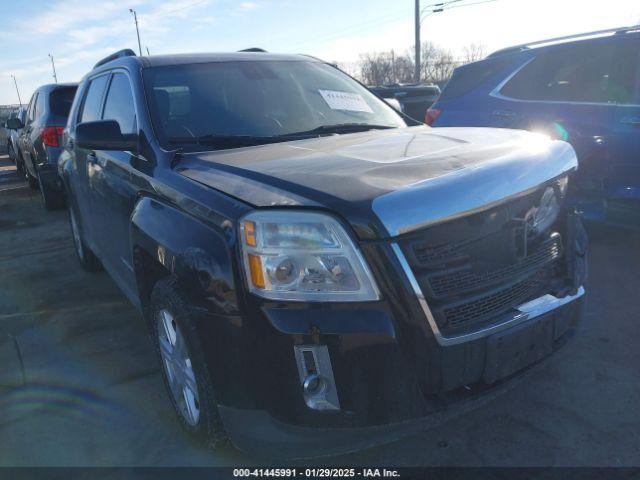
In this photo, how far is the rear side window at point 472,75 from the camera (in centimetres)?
557

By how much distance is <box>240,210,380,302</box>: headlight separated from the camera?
1.77 m

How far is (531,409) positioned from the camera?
8.38ft

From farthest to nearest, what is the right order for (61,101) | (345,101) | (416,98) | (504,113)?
(416,98) < (61,101) < (504,113) < (345,101)

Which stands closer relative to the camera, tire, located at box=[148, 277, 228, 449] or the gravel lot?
tire, located at box=[148, 277, 228, 449]

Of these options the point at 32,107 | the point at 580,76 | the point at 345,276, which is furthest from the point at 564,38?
the point at 32,107

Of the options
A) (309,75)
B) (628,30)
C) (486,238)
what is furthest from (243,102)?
(628,30)

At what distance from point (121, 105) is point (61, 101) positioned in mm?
5665

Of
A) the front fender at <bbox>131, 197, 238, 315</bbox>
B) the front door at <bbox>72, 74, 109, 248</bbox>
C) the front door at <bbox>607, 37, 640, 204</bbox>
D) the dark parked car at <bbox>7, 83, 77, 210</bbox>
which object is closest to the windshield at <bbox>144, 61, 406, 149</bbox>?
the front fender at <bbox>131, 197, 238, 315</bbox>

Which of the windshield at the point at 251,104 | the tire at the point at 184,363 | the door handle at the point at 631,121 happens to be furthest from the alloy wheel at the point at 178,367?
the door handle at the point at 631,121

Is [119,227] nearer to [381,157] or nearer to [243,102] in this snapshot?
[243,102]

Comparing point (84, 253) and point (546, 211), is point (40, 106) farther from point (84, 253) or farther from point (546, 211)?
point (546, 211)

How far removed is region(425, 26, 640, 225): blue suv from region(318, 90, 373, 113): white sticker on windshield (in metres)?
1.64

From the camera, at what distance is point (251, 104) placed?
10.1ft

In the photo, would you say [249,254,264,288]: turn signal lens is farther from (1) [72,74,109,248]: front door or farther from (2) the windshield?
(1) [72,74,109,248]: front door
